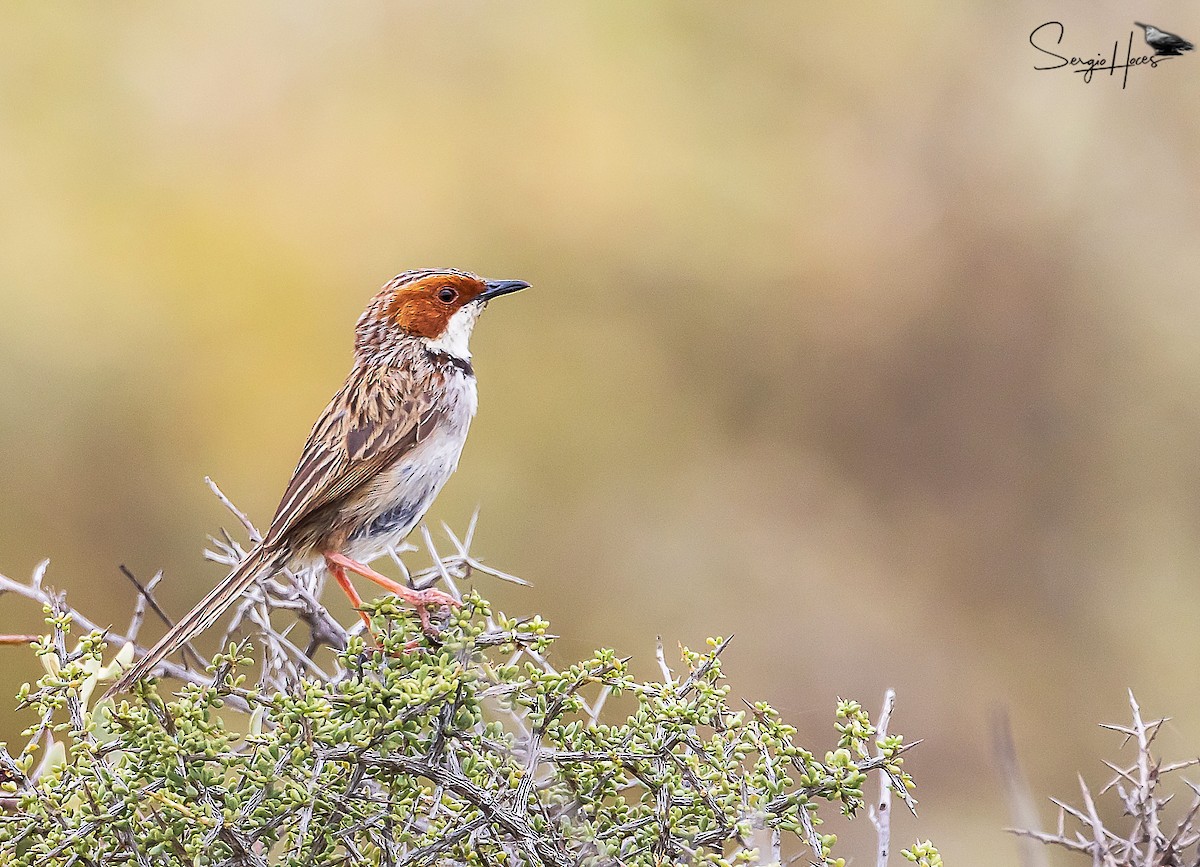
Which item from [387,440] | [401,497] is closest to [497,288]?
[387,440]

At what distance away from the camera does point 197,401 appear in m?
8.36

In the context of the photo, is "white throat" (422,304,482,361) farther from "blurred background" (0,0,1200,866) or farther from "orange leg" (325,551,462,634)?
"blurred background" (0,0,1200,866)

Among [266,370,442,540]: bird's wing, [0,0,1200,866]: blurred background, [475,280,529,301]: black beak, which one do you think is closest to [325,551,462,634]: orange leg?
[266,370,442,540]: bird's wing

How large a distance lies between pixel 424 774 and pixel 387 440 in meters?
2.09

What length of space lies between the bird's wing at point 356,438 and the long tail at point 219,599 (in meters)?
0.19

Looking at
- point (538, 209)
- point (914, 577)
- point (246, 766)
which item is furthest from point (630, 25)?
point (246, 766)

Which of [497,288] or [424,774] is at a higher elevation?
[497,288]

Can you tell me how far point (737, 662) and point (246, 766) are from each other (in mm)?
6222

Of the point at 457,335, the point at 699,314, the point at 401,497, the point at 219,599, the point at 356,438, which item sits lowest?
the point at 219,599

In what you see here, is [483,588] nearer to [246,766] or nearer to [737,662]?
[737,662]

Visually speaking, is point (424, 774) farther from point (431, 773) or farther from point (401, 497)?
point (401, 497)

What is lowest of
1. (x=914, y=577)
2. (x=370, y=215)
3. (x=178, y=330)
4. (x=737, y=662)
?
(x=737, y=662)

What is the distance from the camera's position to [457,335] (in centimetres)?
468

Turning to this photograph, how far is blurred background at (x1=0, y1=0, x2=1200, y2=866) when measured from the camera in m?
8.25
